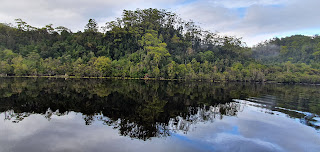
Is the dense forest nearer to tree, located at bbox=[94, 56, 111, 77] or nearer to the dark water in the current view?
tree, located at bbox=[94, 56, 111, 77]

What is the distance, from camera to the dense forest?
49.5 meters

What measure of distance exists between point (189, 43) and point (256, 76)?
86.9 ft

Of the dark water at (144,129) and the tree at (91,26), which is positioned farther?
the tree at (91,26)

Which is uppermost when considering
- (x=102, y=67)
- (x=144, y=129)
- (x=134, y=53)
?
(x=134, y=53)

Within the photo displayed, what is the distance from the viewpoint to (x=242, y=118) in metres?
11.8

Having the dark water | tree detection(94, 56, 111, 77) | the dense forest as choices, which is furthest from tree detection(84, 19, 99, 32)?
the dark water

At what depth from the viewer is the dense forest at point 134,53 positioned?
49538mm

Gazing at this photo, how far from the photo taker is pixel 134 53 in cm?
5775

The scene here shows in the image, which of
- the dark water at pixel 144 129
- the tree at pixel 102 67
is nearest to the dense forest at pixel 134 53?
the tree at pixel 102 67

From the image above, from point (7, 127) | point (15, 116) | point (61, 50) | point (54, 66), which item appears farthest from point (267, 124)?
point (61, 50)

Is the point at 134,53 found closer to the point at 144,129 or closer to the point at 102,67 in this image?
the point at 102,67

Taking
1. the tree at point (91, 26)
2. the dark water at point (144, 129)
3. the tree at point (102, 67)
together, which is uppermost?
the tree at point (91, 26)

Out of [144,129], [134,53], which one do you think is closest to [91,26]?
[134,53]

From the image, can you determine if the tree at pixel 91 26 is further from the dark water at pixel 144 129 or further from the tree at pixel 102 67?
the dark water at pixel 144 129
